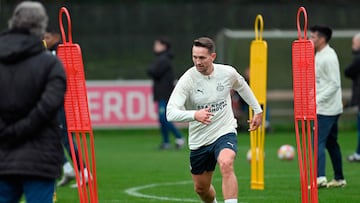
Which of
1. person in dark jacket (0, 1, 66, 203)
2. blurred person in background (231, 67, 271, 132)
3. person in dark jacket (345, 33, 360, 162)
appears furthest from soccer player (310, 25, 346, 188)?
blurred person in background (231, 67, 271, 132)

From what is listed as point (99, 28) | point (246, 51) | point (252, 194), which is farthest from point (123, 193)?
point (99, 28)

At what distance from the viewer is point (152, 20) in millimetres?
31328

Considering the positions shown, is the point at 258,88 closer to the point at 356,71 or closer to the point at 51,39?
the point at 51,39

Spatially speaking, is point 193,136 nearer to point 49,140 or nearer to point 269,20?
point 49,140

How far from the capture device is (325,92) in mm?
13805

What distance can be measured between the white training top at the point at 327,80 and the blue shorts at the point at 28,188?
268 inches

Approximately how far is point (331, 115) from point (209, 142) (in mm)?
3548

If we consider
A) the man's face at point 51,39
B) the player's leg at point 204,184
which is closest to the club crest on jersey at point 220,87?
the player's leg at point 204,184

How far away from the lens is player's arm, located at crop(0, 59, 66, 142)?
7445 millimetres

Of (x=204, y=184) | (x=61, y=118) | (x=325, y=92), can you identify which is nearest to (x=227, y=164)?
(x=204, y=184)

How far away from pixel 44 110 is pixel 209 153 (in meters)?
3.75

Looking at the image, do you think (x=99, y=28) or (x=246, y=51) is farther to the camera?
(x=99, y=28)

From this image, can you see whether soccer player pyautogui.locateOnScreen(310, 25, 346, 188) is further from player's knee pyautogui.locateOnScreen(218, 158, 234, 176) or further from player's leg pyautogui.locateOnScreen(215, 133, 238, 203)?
player's knee pyautogui.locateOnScreen(218, 158, 234, 176)

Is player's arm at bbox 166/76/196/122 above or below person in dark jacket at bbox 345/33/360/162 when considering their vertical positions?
above
